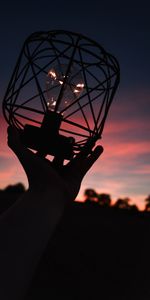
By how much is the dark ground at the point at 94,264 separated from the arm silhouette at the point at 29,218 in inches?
74.2

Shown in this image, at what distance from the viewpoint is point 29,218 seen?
772 millimetres

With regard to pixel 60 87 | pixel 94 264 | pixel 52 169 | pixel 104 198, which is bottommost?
pixel 94 264

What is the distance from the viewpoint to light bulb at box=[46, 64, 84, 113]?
50.1 inches

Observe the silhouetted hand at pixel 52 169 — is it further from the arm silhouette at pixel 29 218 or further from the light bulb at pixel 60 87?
the light bulb at pixel 60 87

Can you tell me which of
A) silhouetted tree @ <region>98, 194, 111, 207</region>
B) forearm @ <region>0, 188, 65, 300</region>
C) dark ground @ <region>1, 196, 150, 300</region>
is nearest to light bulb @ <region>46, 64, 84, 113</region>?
forearm @ <region>0, 188, 65, 300</region>

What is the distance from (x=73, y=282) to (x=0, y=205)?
1.79 meters

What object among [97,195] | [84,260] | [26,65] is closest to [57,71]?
[26,65]

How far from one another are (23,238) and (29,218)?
0.06 m

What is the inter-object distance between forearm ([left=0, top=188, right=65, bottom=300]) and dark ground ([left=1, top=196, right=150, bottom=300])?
197 cm

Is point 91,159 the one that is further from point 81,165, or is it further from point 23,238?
point 23,238

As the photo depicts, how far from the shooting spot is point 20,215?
30.6 inches

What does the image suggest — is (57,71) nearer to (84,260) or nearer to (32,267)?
(32,267)

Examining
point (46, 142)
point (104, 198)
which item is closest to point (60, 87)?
point (46, 142)

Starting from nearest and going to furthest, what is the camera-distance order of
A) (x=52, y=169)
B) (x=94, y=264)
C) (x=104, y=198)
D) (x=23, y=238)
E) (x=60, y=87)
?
(x=23, y=238)
(x=52, y=169)
(x=60, y=87)
(x=94, y=264)
(x=104, y=198)
